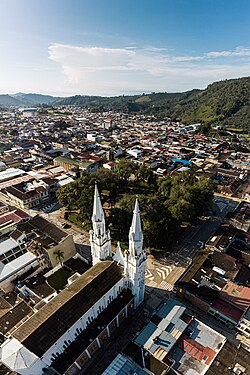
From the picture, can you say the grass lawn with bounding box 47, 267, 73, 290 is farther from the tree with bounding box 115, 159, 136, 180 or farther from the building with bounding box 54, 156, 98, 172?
the building with bounding box 54, 156, 98, 172

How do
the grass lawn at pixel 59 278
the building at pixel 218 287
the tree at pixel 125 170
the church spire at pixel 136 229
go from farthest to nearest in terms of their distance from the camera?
the tree at pixel 125 170, the grass lawn at pixel 59 278, the building at pixel 218 287, the church spire at pixel 136 229

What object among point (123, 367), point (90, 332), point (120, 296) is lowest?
point (123, 367)

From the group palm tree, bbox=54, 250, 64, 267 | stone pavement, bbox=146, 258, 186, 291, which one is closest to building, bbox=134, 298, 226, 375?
stone pavement, bbox=146, 258, 186, 291

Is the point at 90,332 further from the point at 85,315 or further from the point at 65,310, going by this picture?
the point at 65,310

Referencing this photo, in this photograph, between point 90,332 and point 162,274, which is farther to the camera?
point 162,274

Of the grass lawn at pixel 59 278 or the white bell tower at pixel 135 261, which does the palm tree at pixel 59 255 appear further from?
the white bell tower at pixel 135 261

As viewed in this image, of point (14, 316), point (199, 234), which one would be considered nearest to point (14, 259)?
point (14, 316)

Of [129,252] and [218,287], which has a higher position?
[218,287]

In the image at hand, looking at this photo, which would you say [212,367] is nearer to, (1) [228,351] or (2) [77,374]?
(1) [228,351]

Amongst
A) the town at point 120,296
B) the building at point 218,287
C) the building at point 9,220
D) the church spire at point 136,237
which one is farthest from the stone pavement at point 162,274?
the building at point 9,220
